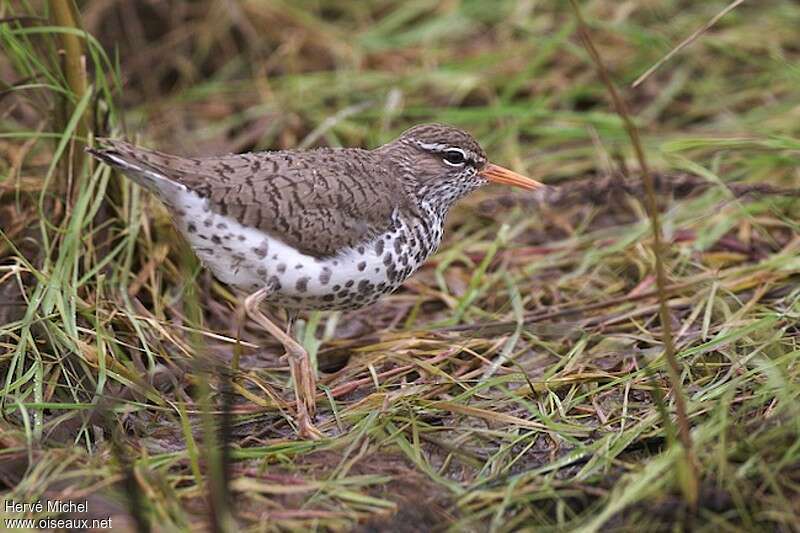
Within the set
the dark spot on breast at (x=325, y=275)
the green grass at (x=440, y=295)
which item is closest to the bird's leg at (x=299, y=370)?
the green grass at (x=440, y=295)

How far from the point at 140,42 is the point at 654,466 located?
5878mm

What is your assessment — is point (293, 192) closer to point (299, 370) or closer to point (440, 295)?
point (299, 370)

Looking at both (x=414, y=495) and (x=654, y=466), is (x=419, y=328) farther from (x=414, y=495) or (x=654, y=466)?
(x=654, y=466)

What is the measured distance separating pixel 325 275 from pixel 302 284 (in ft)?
0.35

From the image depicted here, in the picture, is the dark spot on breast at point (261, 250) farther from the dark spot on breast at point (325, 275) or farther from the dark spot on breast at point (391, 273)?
the dark spot on breast at point (391, 273)

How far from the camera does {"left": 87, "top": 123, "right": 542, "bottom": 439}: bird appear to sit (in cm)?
448

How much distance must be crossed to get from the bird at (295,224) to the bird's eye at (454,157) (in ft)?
1.19

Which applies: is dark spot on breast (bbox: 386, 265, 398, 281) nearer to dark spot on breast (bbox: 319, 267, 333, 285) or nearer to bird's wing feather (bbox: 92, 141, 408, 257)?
bird's wing feather (bbox: 92, 141, 408, 257)

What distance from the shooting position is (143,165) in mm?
4410

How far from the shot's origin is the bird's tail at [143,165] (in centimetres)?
438

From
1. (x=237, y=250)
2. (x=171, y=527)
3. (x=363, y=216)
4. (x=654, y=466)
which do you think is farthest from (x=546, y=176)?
(x=171, y=527)

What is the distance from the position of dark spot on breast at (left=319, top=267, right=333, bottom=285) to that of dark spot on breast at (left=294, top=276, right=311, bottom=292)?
0.18 feet

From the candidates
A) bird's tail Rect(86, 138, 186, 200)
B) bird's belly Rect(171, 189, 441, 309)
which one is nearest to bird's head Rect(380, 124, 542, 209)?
bird's belly Rect(171, 189, 441, 309)

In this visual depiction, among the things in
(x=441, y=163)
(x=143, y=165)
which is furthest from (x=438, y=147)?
(x=143, y=165)
